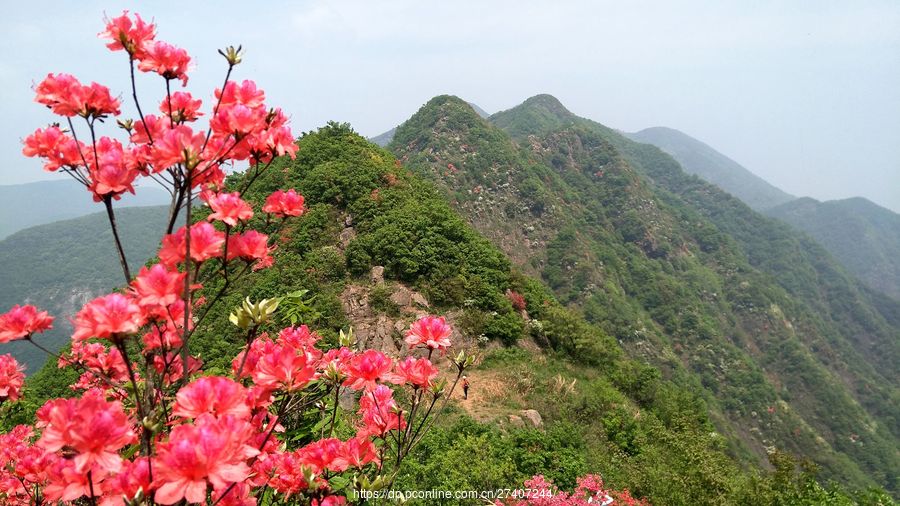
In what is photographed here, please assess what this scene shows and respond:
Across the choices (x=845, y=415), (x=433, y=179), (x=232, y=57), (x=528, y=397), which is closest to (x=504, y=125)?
(x=433, y=179)

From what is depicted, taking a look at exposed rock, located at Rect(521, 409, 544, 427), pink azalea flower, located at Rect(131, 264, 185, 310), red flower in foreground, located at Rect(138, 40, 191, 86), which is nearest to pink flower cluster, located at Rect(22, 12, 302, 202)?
red flower in foreground, located at Rect(138, 40, 191, 86)

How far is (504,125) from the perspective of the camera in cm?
6175

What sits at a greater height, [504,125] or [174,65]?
[504,125]

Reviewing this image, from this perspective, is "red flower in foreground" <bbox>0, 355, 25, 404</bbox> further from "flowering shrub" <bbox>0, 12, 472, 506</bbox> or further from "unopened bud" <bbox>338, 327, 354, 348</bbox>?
"unopened bud" <bbox>338, 327, 354, 348</bbox>

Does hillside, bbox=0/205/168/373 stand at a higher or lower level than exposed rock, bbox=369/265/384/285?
lower

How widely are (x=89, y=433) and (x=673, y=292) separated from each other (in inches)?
1579

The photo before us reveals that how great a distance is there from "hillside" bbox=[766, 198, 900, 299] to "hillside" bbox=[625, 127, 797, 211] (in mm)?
15220

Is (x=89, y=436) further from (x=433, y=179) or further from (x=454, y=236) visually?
(x=433, y=179)

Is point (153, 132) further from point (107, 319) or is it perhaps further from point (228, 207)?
point (107, 319)

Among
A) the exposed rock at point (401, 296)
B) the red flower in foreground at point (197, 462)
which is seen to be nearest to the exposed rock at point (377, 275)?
the exposed rock at point (401, 296)

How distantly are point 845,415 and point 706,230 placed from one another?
2172 cm

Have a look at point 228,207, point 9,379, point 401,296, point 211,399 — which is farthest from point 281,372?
point 401,296

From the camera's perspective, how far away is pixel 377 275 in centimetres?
1188

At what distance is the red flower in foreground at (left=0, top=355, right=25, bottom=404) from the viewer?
179cm
